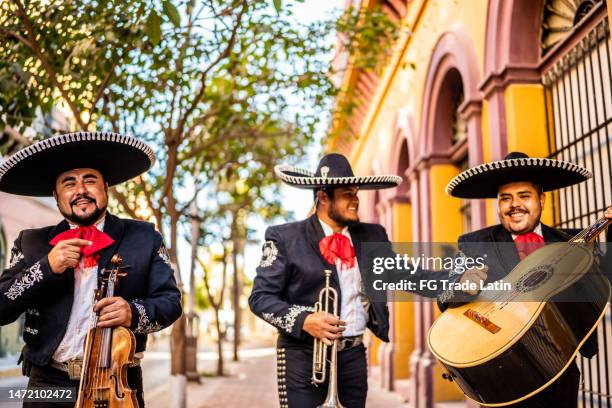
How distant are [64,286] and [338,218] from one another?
5.63ft

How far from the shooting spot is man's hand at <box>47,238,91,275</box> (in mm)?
3176

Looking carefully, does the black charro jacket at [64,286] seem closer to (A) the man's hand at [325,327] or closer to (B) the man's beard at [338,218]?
(A) the man's hand at [325,327]

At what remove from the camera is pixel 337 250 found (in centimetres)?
417

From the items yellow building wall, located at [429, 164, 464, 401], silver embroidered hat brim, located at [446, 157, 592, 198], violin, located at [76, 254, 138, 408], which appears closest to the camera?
violin, located at [76, 254, 138, 408]

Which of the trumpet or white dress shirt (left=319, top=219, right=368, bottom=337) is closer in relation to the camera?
the trumpet

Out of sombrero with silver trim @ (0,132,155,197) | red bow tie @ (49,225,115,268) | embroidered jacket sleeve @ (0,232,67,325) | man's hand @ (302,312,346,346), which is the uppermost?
sombrero with silver trim @ (0,132,155,197)

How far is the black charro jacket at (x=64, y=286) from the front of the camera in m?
3.24

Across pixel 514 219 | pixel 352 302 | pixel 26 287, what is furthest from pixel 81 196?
pixel 514 219

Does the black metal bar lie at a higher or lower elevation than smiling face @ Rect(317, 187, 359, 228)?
higher

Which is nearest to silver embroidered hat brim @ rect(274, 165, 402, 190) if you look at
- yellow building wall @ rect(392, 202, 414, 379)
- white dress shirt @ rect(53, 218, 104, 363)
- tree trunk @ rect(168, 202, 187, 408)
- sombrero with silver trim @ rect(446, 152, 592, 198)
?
sombrero with silver trim @ rect(446, 152, 592, 198)

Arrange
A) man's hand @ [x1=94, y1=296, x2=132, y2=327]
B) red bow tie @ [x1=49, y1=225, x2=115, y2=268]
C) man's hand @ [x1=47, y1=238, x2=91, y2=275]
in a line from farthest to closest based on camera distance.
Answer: red bow tie @ [x1=49, y1=225, x2=115, y2=268] < man's hand @ [x1=47, y1=238, x2=91, y2=275] < man's hand @ [x1=94, y1=296, x2=132, y2=327]

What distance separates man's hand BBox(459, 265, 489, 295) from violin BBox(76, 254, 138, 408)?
190 centimetres

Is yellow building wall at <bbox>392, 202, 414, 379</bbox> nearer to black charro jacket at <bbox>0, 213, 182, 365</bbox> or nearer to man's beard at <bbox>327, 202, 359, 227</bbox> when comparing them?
man's beard at <bbox>327, 202, 359, 227</bbox>

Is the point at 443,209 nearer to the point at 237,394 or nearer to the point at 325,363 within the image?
the point at 237,394
